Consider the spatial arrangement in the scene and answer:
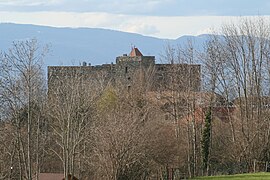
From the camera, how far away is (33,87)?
3036cm

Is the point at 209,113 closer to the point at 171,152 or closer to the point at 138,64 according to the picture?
the point at 171,152

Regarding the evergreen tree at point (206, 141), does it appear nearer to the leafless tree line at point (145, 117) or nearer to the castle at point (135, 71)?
the leafless tree line at point (145, 117)

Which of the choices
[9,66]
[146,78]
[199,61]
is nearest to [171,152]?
[199,61]

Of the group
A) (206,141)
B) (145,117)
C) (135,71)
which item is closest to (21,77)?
(145,117)

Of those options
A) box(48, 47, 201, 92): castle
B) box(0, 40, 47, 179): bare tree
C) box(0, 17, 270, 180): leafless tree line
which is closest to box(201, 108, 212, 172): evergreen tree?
box(0, 17, 270, 180): leafless tree line

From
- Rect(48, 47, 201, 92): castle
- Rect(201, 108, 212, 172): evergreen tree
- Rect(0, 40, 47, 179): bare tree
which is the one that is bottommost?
Rect(201, 108, 212, 172): evergreen tree

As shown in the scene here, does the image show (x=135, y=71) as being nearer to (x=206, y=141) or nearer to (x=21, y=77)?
(x=206, y=141)

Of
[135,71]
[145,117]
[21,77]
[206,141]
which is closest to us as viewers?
[21,77]

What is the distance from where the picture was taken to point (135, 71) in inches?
2773

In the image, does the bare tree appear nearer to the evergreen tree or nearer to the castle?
the castle

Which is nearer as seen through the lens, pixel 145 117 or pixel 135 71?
pixel 145 117

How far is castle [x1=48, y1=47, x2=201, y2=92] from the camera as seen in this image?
4709 centimetres

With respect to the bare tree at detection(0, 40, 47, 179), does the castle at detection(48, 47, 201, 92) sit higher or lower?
higher

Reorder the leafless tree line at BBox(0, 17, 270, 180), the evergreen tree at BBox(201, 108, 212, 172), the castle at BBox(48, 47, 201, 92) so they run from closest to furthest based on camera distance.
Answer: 1. the leafless tree line at BBox(0, 17, 270, 180)
2. the evergreen tree at BBox(201, 108, 212, 172)
3. the castle at BBox(48, 47, 201, 92)
